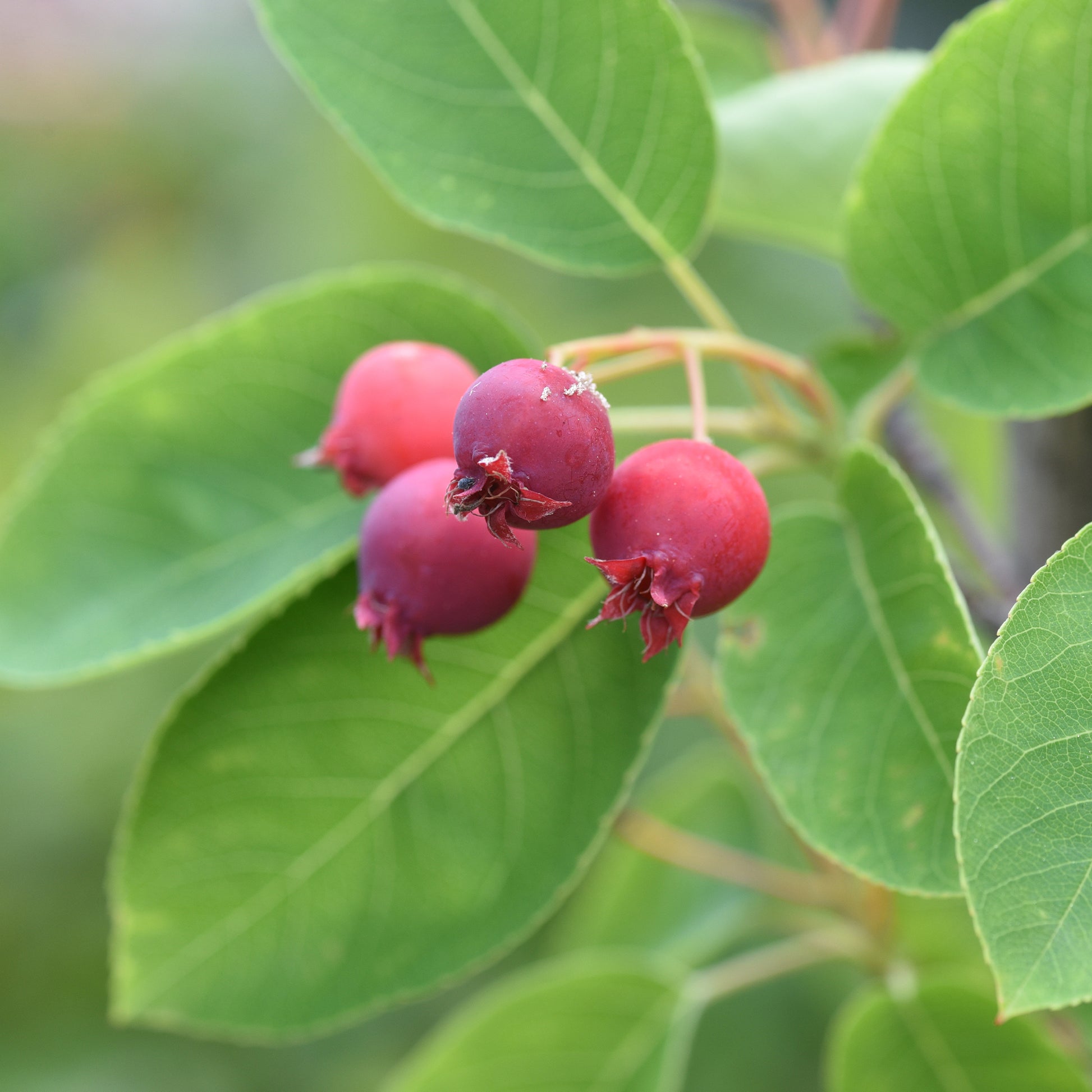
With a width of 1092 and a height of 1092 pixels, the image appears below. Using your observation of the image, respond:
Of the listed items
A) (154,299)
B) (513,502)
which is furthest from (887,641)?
(154,299)

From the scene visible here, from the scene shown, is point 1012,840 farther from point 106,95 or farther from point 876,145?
point 106,95

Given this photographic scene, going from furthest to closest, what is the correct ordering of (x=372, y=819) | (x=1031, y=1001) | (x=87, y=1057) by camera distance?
(x=87, y=1057), (x=372, y=819), (x=1031, y=1001)

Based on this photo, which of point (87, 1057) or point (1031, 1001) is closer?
point (1031, 1001)

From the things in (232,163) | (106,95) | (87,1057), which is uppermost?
(106,95)

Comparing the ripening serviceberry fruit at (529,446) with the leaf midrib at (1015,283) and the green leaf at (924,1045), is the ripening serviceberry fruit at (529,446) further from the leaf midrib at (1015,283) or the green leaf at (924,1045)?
the green leaf at (924,1045)

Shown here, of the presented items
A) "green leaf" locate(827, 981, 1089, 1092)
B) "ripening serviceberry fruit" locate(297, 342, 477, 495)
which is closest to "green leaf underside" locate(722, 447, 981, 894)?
"ripening serviceberry fruit" locate(297, 342, 477, 495)

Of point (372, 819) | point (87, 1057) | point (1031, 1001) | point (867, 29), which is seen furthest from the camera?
point (87, 1057)

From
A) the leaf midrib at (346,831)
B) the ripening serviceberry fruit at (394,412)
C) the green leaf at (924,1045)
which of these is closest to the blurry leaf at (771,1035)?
the green leaf at (924,1045)

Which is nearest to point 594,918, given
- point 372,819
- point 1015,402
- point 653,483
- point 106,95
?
point 372,819
